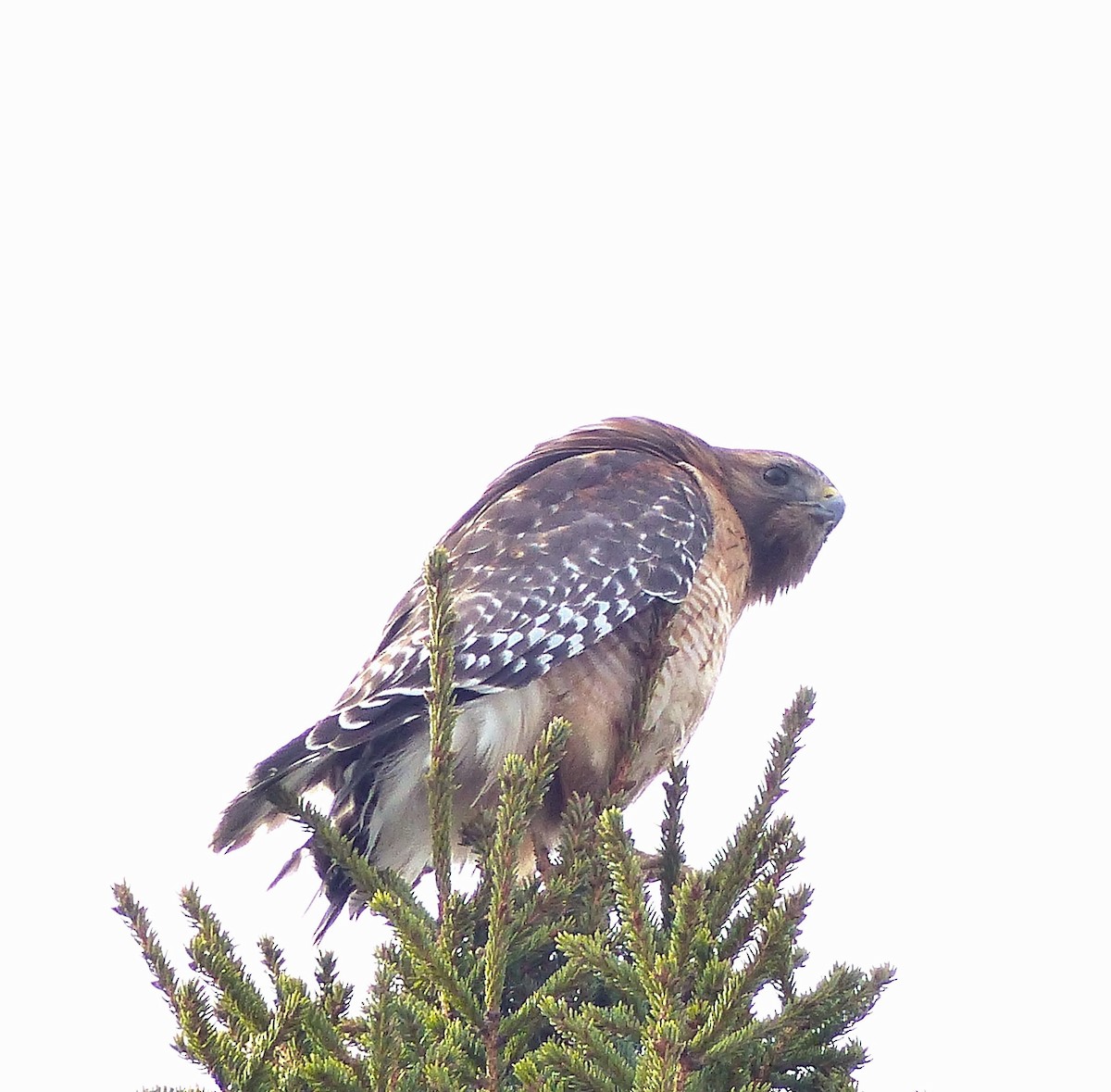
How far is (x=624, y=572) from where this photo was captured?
18.6 ft

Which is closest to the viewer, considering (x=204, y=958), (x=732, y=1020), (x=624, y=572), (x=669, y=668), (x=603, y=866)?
(x=732, y=1020)

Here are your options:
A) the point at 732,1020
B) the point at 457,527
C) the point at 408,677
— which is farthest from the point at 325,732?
the point at 732,1020

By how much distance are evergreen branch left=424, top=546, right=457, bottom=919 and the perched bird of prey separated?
91 cm

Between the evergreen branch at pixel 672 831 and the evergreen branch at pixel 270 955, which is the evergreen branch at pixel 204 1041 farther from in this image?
the evergreen branch at pixel 672 831

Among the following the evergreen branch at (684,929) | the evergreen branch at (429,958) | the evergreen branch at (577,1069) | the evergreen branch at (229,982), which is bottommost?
the evergreen branch at (577,1069)

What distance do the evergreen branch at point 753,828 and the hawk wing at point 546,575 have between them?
1939mm

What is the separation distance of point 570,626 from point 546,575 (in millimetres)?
307

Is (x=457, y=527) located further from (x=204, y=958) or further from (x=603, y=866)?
(x=204, y=958)

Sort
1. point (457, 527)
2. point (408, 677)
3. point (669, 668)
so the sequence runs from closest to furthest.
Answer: point (408, 677)
point (669, 668)
point (457, 527)

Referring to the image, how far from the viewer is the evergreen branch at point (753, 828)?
2.75 metres

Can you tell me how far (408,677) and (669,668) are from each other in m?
0.99

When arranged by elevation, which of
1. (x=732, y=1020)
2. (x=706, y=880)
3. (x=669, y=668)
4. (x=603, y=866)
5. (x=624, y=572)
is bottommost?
(x=732, y=1020)

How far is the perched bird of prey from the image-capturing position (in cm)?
473

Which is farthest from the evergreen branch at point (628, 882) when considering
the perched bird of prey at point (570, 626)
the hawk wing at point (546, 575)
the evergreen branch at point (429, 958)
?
the hawk wing at point (546, 575)
